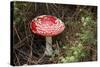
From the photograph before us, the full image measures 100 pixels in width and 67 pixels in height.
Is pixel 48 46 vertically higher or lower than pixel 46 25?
lower

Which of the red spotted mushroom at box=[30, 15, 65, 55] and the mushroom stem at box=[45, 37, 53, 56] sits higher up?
the red spotted mushroom at box=[30, 15, 65, 55]

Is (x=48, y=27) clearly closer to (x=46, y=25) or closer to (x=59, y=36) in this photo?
(x=46, y=25)

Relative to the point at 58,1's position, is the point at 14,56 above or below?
below

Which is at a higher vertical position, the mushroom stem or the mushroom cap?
the mushroom cap

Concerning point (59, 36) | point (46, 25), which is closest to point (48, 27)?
point (46, 25)

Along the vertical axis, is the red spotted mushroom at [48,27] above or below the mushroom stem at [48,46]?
above
